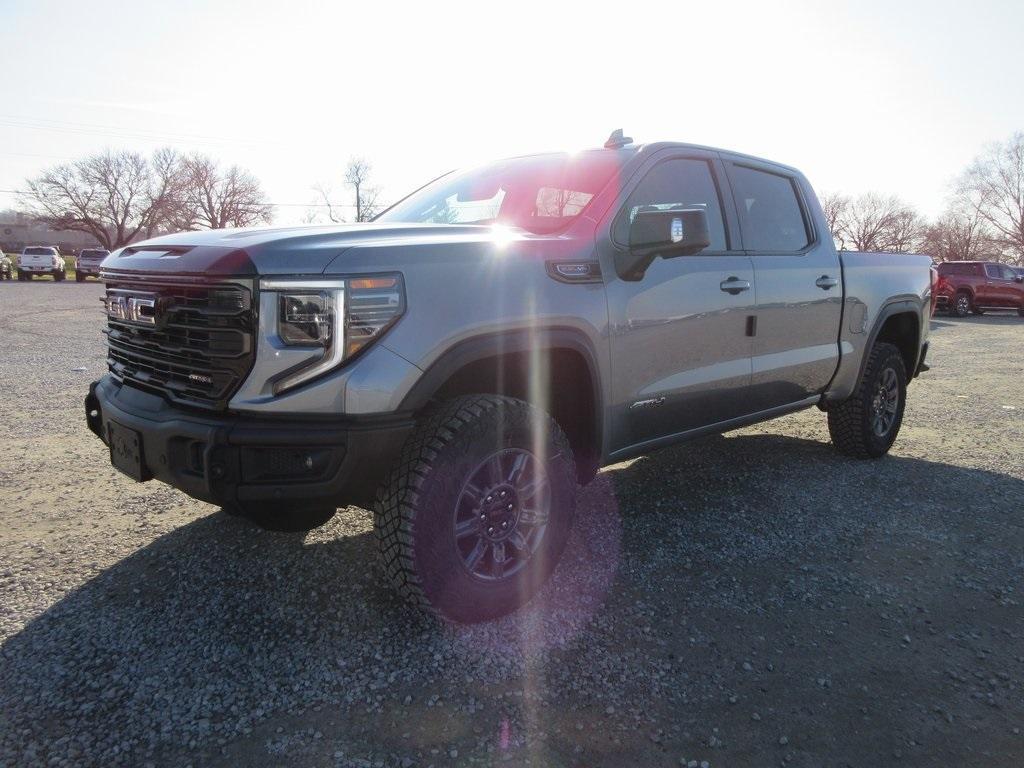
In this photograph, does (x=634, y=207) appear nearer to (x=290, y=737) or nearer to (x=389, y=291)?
(x=389, y=291)

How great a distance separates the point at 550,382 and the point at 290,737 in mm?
1626

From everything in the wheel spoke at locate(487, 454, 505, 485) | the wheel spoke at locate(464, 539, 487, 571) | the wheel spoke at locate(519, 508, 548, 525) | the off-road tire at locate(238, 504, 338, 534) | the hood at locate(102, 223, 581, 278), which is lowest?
the wheel spoke at locate(464, 539, 487, 571)

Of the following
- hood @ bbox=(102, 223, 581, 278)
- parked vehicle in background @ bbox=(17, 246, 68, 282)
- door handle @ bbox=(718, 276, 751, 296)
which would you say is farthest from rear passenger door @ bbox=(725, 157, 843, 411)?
parked vehicle in background @ bbox=(17, 246, 68, 282)

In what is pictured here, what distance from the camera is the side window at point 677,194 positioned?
131 inches

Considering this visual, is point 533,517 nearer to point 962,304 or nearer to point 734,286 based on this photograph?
point 734,286

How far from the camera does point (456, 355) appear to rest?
8.39ft

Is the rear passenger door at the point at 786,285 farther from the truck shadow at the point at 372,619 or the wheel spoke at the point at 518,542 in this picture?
the wheel spoke at the point at 518,542

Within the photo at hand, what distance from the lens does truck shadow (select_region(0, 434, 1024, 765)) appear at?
228cm

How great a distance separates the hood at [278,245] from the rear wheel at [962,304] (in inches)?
986

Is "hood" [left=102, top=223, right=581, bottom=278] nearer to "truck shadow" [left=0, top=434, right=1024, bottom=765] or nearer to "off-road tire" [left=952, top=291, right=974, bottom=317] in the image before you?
"truck shadow" [left=0, top=434, right=1024, bottom=765]

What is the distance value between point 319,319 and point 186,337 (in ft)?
1.75

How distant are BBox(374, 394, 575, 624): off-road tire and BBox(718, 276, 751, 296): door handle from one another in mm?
1434

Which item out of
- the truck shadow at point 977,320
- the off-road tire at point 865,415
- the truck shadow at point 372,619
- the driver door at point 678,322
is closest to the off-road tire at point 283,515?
the truck shadow at point 372,619

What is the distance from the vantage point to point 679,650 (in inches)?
105
